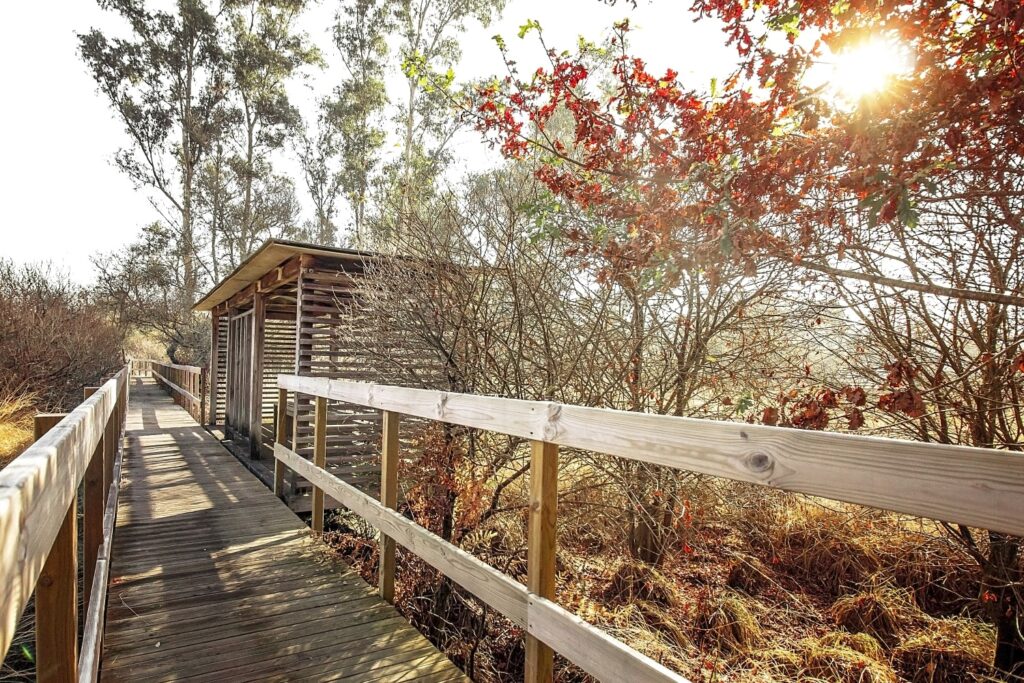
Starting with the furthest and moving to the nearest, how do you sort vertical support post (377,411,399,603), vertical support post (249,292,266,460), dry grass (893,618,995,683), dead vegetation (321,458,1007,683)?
vertical support post (249,292,266,460), dead vegetation (321,458,1007,683), dry grass (893,618,995,683), vertical support post (377,411,399,603)

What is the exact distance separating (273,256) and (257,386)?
2.71m

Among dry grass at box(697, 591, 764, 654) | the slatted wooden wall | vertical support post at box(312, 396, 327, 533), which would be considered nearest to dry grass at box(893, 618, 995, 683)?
dry grass at box(697, 591, 764, 654)

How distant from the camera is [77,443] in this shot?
164 cm

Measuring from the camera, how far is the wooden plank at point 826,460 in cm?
102

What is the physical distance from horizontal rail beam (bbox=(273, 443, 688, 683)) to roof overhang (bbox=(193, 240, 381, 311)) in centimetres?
327

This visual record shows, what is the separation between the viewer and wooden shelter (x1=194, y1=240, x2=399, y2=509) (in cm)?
695

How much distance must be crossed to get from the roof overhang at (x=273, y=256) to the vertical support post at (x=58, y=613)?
179 inches

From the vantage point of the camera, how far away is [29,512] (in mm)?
960

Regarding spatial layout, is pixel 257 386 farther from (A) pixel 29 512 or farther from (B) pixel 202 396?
(A) pixel 29 512

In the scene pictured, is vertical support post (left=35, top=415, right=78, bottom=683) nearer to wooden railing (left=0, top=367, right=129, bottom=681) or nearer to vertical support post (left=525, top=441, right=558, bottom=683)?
wooden railing (left=0, top=367, right=129, bottom=681)

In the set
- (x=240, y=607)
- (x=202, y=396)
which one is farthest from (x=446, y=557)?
(x=202, y=396)

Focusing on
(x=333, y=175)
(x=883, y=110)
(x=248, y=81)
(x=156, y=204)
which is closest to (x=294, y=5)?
(x=248, y=81)

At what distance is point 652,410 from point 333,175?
2133cm

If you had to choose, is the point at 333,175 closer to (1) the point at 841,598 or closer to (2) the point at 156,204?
(2) the point at 156,204
